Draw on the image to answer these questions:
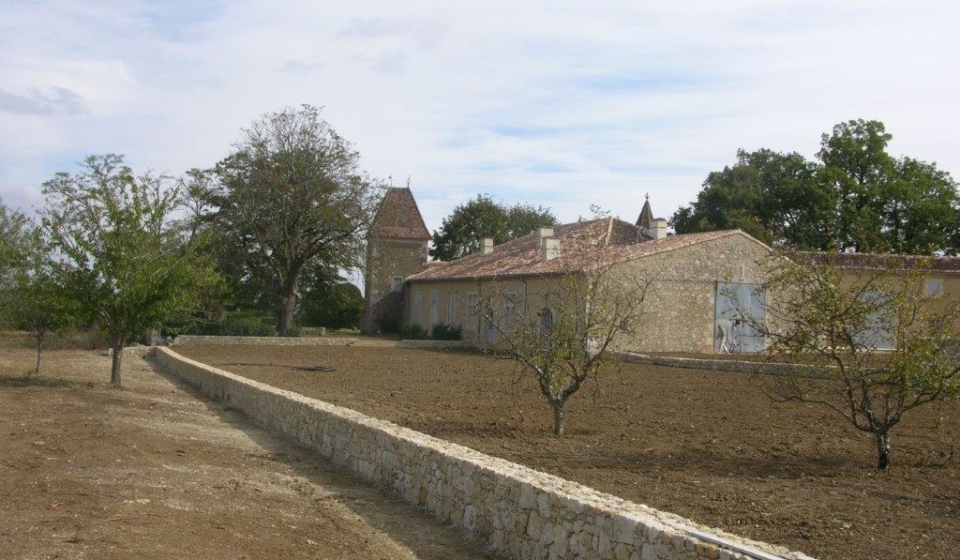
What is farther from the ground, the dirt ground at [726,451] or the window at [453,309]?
the window at [453,309]

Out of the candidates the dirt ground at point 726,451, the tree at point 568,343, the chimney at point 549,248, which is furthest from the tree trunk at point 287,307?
the tree at point 568,343

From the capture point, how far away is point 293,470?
12.3 metres

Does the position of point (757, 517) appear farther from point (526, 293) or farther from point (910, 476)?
point (526, 293)

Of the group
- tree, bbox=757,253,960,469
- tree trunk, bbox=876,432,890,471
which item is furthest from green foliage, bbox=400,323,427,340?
tree trunk, bbox=876,432,890,471

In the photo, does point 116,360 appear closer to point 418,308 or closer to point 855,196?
point 418,308

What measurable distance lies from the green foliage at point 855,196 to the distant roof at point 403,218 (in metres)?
17.2

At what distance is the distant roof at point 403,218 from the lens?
5800cm

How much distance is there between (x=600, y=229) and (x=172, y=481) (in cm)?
776

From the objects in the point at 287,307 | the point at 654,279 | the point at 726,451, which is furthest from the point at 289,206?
the point at 726,451

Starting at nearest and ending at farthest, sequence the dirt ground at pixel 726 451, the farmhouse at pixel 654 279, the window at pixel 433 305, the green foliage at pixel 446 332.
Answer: the dirt ground at pixel 726 451
the farmhouse at pixel 654 279
the green foliage at pixel 446 332
the window at pixel 433 305

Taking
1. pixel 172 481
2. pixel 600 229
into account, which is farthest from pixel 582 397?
pixel 172 481

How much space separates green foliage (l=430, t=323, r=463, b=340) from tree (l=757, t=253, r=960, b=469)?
110 ft

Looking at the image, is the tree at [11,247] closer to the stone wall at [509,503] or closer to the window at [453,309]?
the stone wall at [509,503]

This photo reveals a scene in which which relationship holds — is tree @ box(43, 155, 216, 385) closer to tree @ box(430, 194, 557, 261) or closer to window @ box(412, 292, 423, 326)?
window @ box(412, 292, 423, 326)
